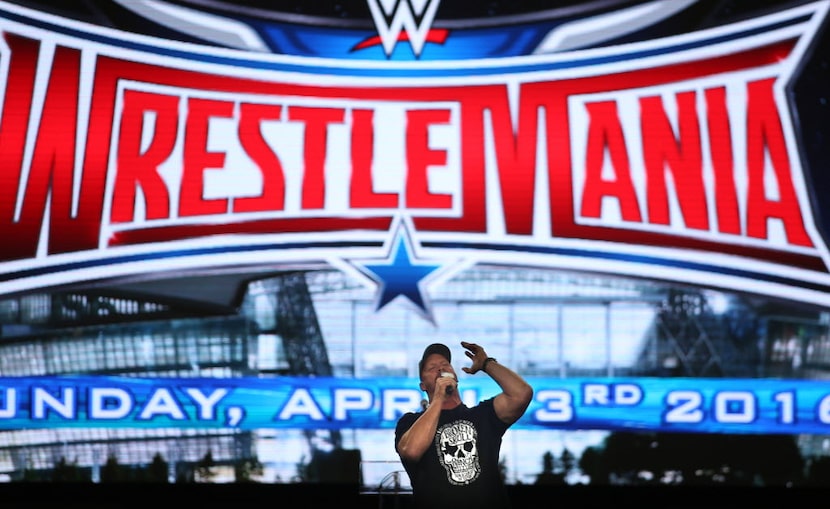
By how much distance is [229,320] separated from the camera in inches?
185

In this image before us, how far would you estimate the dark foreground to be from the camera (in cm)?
476

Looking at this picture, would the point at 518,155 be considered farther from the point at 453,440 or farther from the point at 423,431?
the point at 423,431

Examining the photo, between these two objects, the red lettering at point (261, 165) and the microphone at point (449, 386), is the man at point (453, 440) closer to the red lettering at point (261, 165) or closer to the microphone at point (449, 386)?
the microphone at point (449, 386)

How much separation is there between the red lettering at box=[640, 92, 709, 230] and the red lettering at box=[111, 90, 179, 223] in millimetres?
2121

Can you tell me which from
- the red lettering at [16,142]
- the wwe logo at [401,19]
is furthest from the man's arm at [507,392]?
the red lettering at [16,142]

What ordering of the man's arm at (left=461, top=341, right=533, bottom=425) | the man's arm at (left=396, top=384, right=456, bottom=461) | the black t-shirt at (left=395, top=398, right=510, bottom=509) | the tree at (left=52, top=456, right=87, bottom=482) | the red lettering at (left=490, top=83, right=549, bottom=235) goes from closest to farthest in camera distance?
the man's arm at (left=396, top=384, right=456, bottom=461), the black t-shirt at (left=395, top=398, right=510, bottom=509), the man's arm at (left=461, top=341, right=533, bottom=425), the tree at (left=52, top=456, right=87, bottom=482), the red lettering at (left=490, top=83, right=549, bottom=235)

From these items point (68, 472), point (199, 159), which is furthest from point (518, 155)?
point (68, 472)

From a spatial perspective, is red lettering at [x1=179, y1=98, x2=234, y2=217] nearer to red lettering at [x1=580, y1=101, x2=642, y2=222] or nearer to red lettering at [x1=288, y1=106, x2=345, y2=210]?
red lettering at [x1=288, y1=106, x2=345, y2=210]

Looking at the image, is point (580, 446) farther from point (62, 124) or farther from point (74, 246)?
point (62, 124)

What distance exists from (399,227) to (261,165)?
2.21 ft

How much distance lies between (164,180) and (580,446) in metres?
2.19

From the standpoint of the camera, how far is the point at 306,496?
4809 mm

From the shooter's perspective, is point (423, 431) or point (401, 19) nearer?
point (423, 431)

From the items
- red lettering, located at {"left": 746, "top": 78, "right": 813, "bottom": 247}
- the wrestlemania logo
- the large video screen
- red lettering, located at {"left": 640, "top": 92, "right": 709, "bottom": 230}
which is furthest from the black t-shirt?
red lettering, located at {"left": 746, "top": 78, "right": 813, "bottom": 247}
